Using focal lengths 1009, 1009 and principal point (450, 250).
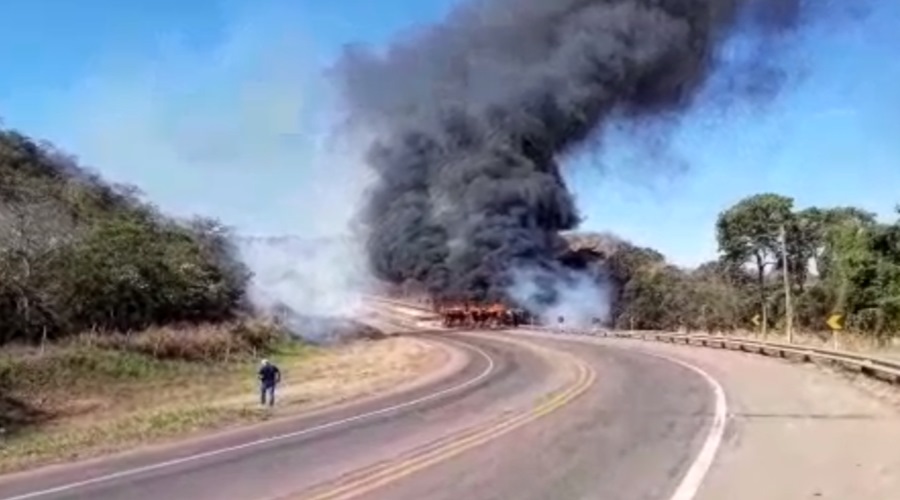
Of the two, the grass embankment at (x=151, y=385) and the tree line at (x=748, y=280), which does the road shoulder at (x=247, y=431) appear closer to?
the grass embankment at (x=151, y=385)

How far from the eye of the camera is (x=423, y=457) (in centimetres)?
1198

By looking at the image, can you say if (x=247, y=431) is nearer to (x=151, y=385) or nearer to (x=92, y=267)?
(x=151, y=385)

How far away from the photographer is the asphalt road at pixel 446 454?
381 inches

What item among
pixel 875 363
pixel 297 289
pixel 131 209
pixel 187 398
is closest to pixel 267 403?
pixel 187 398

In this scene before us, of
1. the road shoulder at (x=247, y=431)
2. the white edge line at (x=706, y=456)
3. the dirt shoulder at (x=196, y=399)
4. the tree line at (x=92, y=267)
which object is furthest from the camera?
the tree line at (x=92, y=267)

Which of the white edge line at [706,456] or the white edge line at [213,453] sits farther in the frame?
the white edge line at [213,453]

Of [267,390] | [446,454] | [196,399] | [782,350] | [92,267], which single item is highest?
[92,267]

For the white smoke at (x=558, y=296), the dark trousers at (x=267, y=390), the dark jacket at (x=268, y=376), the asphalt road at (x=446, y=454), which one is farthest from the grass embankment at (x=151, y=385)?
the white smoke at (x=558, y=296)

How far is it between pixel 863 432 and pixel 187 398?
20.4 m

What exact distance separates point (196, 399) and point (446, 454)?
17622mm

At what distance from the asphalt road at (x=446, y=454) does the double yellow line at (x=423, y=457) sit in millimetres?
18

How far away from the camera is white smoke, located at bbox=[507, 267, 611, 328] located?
5738 centimetres

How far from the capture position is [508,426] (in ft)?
50.1

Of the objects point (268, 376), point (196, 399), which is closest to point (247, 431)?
point (268, 376)
